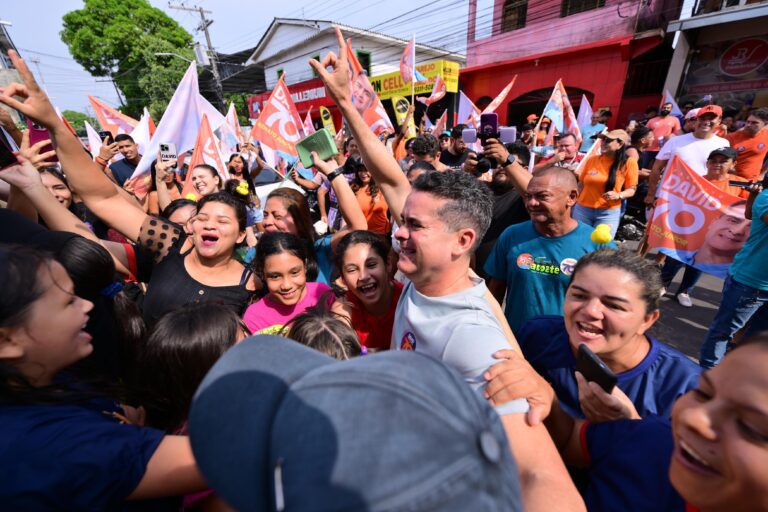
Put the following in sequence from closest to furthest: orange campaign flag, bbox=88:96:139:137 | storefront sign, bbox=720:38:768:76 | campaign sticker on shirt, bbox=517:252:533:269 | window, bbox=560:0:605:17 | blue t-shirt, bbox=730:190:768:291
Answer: campaign sticker on shirt, bbox=517:252:533:269
blue t-shirt, bbox=730:190:768:291
orange campaign flag, bbox=88:96:139:137
storefront sign, bbox=720:38:768:76
window, bbox=560:0:605:17

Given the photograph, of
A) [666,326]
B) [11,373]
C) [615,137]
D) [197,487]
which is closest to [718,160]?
[615,137]

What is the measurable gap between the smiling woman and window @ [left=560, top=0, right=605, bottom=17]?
16.0 meters

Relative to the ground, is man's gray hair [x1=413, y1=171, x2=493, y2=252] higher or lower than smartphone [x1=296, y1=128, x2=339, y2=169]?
lower

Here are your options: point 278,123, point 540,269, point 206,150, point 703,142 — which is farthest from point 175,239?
point 703,142

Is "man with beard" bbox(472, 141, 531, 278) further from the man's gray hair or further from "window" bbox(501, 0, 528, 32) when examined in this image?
"window" bbox(501, 0, 528, 32)

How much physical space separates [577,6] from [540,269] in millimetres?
16071

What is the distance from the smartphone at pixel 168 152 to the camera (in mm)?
4387

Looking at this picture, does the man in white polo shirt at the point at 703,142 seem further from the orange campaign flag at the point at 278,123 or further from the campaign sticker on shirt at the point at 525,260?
the orange campaign flag at the point at 278,123

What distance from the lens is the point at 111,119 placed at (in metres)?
6.85

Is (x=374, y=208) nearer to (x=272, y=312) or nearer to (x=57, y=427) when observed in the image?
(x=272, y=312)

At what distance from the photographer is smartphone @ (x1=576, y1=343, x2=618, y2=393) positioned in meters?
1.08

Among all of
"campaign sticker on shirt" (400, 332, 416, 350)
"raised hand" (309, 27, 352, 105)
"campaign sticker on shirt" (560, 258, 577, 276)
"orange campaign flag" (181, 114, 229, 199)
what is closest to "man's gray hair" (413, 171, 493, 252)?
"campaign sticker on shirt" (400, 332, 416, 350)

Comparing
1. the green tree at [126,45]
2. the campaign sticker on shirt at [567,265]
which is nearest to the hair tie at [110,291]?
the campaign sticker on shirt at [567,265]

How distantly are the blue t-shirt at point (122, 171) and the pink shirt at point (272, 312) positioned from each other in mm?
4847
